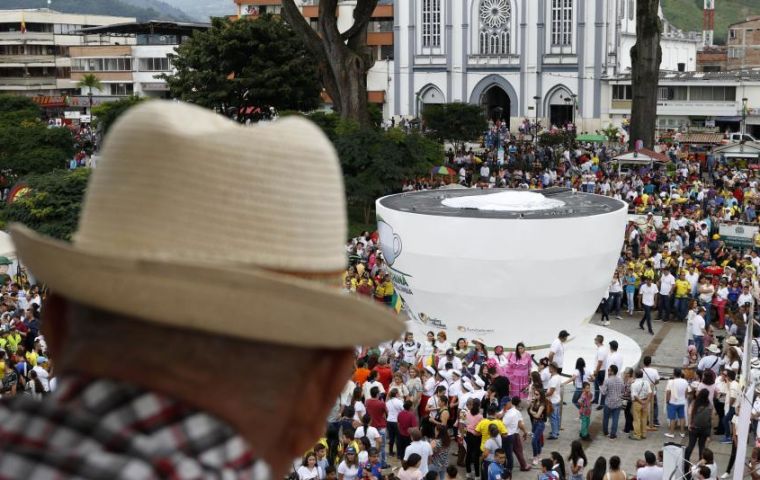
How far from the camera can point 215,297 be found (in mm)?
1265

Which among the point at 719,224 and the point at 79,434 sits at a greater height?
the point at 79,434

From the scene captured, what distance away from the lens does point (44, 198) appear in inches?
816

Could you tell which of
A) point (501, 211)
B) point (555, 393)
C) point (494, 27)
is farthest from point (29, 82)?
point (555, 393)

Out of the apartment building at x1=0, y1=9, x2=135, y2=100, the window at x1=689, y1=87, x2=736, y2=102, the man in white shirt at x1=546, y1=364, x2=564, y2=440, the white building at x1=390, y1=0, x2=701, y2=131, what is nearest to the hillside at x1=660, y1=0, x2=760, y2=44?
the white building at x1=390, y1=0, x2=701, y2=131

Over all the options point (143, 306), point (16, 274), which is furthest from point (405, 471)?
point (16, 274)

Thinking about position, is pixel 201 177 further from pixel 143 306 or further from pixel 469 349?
pixel 469 349

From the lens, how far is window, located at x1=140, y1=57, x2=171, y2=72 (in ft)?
207

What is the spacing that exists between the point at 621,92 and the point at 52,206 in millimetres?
37263

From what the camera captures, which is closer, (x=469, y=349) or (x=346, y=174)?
(x=469, y=349)

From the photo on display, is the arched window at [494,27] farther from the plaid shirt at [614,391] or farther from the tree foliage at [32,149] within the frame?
the plaid shirt at [614,391]

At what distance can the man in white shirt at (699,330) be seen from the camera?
594 inches

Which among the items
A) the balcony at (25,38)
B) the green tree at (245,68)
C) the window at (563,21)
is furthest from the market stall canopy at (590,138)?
the balcony at (25,38)

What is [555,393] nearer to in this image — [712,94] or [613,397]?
[613,397]

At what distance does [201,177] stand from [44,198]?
20534mm
